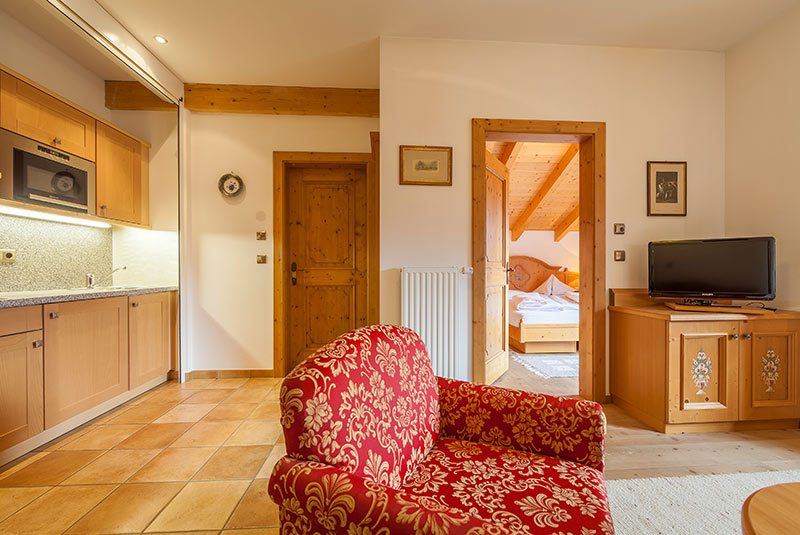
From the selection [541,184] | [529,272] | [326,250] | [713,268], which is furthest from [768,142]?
[529,272]

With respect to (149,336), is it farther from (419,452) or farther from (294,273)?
(419,452)

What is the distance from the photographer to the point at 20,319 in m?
1.92

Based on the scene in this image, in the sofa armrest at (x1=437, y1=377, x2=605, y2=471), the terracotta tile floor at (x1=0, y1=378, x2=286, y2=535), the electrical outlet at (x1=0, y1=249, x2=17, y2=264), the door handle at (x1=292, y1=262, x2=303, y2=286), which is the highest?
the electrical outlet at (x1=0, y1=249, x2=17, y2=264)

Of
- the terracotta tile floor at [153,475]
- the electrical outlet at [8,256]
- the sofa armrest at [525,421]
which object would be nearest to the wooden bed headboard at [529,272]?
the terracotta tile floor at [153,475]

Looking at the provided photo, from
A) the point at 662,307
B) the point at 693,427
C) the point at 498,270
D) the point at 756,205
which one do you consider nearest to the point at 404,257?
the point at 498,270

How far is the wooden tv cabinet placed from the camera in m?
2.24

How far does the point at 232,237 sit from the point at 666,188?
3916mm

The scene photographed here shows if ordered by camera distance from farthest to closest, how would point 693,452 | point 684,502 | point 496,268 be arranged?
point 496,268
point 693,452
point 684,502

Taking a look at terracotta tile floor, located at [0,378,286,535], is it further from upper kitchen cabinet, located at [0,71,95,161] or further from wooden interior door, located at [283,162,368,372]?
upper kitchen cabinet, located at [0,71,95,161]

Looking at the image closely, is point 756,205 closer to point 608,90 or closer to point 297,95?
point 608,90

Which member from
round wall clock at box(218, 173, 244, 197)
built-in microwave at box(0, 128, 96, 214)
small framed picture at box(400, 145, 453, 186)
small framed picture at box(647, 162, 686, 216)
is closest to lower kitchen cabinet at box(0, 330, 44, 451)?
built-in microwave at box(0, 128, 96, 214)

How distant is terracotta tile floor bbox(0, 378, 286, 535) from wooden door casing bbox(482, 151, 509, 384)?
6.72 ft

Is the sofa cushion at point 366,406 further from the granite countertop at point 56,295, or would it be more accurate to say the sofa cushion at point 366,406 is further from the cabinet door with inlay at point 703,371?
the granite countertop at point 56,295

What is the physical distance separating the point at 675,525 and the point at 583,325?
1.53 metres
